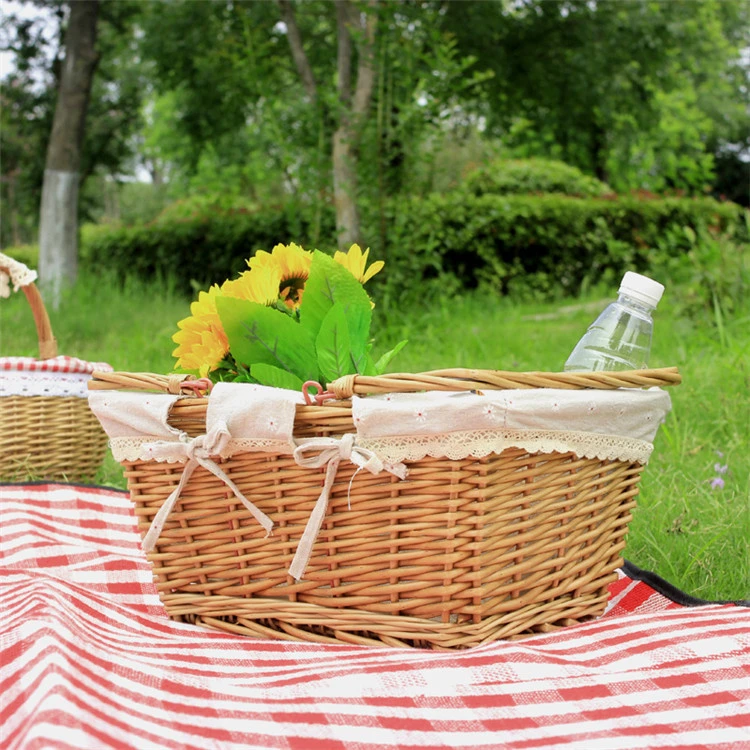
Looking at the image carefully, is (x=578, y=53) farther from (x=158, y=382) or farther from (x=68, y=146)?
(x=158, y=382)

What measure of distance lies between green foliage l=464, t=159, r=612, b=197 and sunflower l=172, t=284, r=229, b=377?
22.9 ft

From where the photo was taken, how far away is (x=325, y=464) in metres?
1.17

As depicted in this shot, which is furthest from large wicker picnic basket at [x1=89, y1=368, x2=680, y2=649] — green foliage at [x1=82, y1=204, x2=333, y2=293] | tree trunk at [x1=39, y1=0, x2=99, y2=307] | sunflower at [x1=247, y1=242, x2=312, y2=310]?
tree trunk at [x1=39, y1=0, x2=99, y2=307]

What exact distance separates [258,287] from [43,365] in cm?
126

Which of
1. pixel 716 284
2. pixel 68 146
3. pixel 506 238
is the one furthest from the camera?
pixel 68 146

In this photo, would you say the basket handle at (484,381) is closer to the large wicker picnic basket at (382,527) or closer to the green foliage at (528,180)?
the large wicker picnic basket at (382,527)

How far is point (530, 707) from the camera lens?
1042 mm

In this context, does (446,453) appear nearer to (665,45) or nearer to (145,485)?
(145,485)

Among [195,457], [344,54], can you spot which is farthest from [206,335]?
[344,54]

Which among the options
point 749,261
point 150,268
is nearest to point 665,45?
point 749,261

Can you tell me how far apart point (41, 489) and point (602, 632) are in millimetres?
1486

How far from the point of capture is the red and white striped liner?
234 cm

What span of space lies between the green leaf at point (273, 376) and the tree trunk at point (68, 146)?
21.0ft

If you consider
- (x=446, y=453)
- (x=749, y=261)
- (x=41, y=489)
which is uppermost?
(x=749, y=261)
